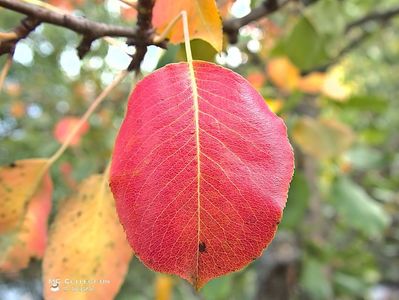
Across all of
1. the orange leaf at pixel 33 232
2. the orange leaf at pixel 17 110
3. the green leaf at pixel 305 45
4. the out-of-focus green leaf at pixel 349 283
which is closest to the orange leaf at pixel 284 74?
the green leaf at pixel 305 45

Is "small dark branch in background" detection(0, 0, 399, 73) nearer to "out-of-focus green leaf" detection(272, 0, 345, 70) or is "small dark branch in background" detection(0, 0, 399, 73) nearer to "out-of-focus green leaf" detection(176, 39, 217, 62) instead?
"out-of-focus green leaf" detection(176, 39, 217, 62)

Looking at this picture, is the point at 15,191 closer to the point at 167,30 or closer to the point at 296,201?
the point at 167,30

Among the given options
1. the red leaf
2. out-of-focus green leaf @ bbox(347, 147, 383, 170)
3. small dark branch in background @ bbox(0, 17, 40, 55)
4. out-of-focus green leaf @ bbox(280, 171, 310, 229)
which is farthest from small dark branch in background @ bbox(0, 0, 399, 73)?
out-of-focus green leaf @ bbox(347, 147, 383, 170)

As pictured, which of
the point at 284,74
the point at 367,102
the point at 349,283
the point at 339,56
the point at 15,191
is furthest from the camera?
the point at 349,283

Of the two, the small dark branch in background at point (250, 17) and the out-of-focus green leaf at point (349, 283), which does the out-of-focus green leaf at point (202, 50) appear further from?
the out-of-focus green leaf at point (349, 283)

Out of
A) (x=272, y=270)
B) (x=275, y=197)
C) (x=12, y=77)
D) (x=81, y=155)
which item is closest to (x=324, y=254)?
(x=272, y=270)

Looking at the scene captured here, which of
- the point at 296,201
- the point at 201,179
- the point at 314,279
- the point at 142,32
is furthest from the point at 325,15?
the point at 201,179
